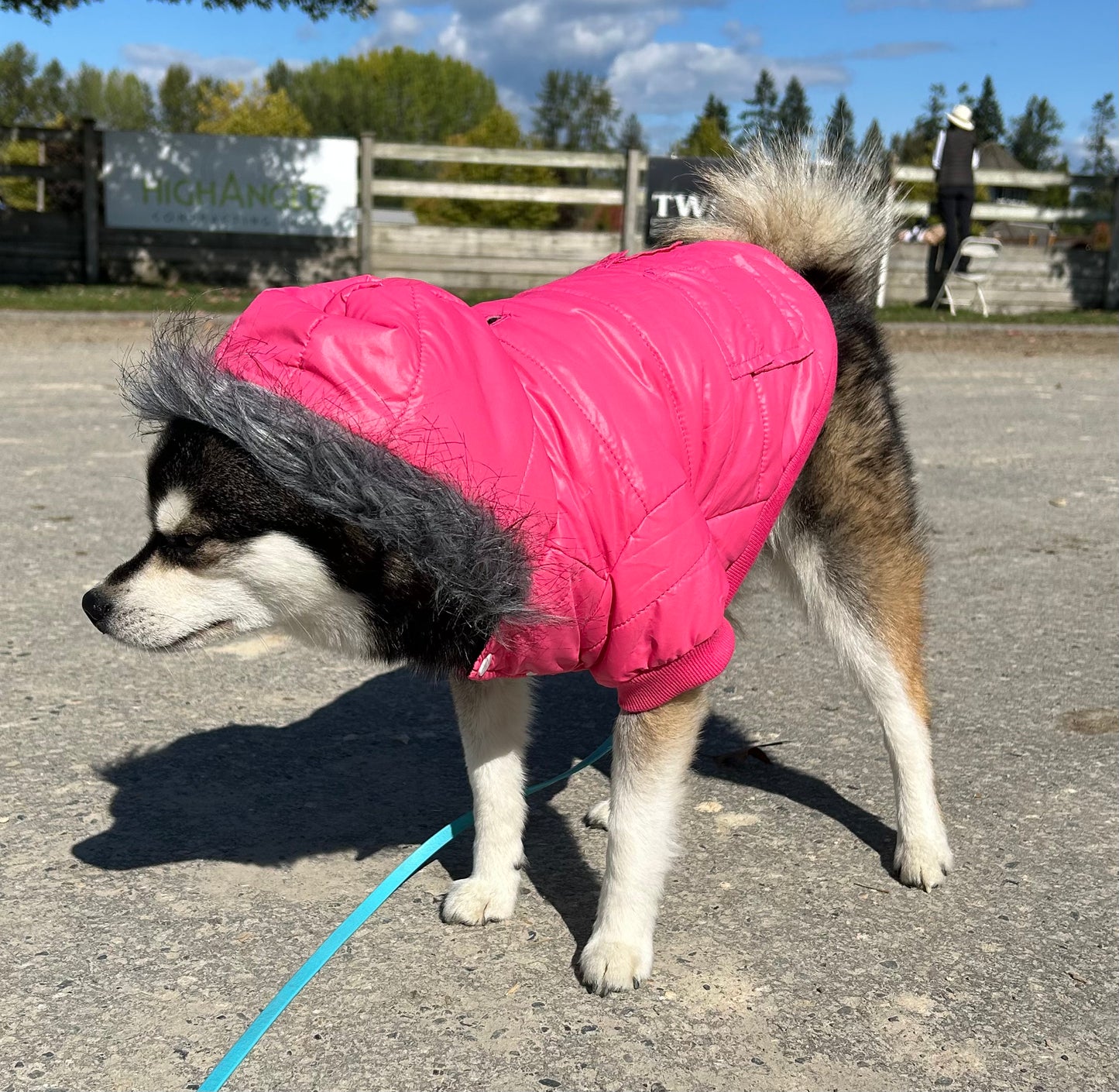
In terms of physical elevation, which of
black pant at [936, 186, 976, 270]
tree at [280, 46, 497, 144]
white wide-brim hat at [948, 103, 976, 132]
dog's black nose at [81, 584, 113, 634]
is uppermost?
tree at [280, 46, 497, 144]

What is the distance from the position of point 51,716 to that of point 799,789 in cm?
231

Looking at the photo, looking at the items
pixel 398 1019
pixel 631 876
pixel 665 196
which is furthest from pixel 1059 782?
pixel 665 196

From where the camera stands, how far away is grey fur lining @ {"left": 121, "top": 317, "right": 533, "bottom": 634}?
2.10 meters

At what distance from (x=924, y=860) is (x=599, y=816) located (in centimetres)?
85

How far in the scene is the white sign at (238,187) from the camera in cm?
1625

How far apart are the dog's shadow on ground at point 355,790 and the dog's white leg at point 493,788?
180mm

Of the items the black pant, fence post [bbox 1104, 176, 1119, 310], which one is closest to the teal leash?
the black pant

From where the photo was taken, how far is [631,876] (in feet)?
8.32

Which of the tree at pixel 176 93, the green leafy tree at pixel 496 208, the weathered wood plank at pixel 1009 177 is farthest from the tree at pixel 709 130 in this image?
the tree at pixel 176 93

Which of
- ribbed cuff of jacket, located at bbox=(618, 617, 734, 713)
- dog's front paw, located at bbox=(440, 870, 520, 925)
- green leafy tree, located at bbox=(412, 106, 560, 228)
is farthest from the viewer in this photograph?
green leafy tree, located at bbox=(412, 106, 560, 228)

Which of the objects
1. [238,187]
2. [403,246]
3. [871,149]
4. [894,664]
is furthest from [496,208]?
[894,664]

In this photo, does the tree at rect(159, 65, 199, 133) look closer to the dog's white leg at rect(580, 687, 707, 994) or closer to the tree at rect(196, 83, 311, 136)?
the tree at rect(196, 83, 311, 136)

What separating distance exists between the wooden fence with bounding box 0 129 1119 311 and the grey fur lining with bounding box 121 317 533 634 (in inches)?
564

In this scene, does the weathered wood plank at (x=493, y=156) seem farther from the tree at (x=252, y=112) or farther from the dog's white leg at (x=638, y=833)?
the tree at (x=252, y=112)
